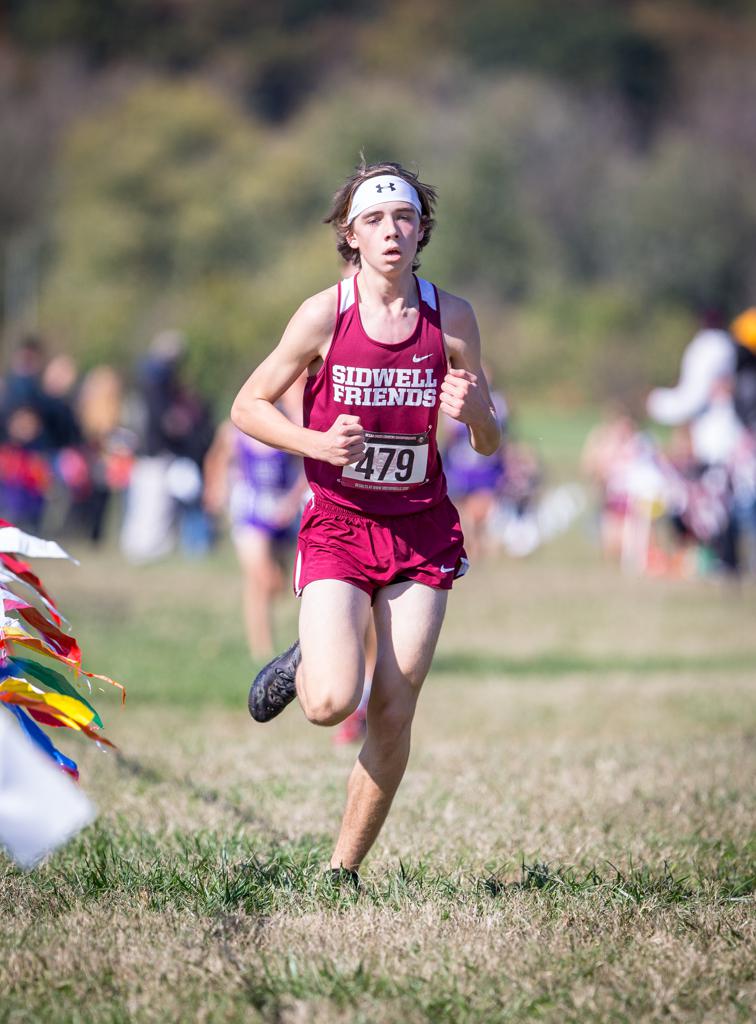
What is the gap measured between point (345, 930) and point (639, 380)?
153 feet

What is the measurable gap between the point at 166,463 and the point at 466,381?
49.3ft

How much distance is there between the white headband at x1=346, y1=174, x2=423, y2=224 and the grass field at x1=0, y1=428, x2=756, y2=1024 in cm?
217

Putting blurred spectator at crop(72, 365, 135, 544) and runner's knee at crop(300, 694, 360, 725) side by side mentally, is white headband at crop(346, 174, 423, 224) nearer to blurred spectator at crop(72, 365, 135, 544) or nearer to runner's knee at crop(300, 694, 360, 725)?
runner's knee at crop(300, 694, 360, 725)

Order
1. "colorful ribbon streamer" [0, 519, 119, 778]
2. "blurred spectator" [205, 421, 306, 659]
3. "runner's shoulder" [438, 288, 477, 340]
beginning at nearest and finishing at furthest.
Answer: "colorful ribbon streamer" [0, 519, 119, 778] < "runner's shoulder" [438, 288, 477, 340] < "blurred spectator" [205, 421, 306, 659]

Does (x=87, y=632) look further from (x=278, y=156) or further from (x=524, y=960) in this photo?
(x=278, y=156)

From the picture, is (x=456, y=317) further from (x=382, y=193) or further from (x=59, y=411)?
(x=59, y=411)

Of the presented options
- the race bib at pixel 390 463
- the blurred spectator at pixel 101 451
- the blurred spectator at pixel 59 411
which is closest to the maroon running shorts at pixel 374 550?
the race bib at pixel 390 463

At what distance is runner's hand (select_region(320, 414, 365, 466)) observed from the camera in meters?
4.45

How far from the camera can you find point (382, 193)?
478cm

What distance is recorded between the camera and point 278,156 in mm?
65938

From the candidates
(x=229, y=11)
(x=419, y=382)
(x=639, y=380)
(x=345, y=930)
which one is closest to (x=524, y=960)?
(x=345, y=930)

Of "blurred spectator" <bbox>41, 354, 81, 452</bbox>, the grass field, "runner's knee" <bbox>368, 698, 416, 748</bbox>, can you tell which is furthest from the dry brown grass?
"blurred spectator" <bbox>41, 354, 81, 452</bbox>

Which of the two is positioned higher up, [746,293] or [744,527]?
[746,293]

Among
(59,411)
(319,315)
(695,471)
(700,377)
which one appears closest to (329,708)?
(319,315)
